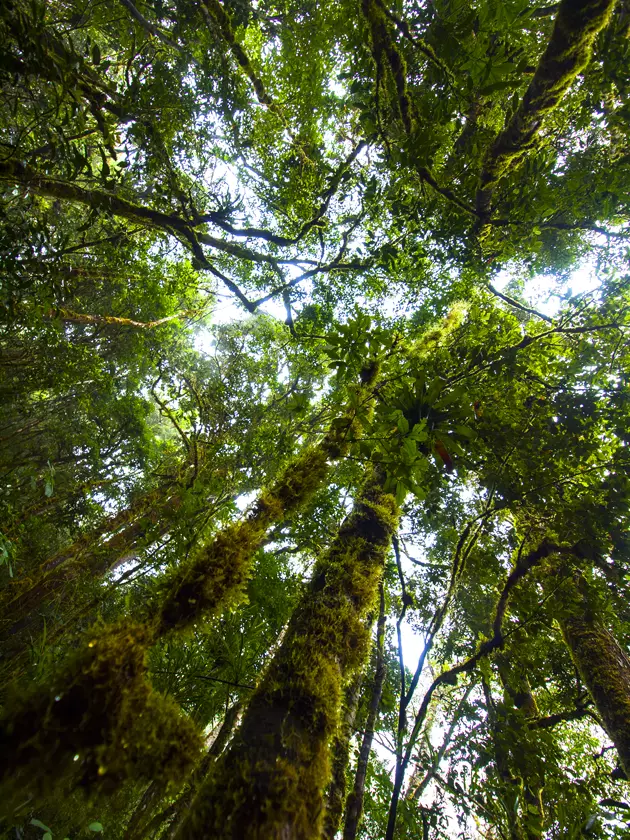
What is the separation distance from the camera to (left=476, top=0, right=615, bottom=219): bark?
8.79 feet

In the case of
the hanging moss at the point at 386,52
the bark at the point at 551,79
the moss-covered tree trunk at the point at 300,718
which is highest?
the bark at the point at 551,79

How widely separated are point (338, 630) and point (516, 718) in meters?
2.09

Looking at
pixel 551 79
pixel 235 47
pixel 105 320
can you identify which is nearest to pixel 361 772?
pixel 551 79

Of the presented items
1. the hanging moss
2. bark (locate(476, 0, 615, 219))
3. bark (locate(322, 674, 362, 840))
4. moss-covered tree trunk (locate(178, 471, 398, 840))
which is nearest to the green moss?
the hanging moss

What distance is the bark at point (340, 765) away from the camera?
2.23 m

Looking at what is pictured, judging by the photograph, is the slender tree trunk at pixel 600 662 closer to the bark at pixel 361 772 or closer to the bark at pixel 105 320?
the bark at pixel 361 772

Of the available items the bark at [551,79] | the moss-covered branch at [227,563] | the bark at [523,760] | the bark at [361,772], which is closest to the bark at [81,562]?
the moss-covered branch at [227,563]

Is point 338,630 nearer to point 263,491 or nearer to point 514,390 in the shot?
point 263,491

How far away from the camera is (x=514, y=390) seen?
167 inches

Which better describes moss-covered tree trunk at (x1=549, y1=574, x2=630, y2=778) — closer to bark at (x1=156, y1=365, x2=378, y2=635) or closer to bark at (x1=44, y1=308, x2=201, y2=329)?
bark at (x1=156, y1=365, x2=378, y2=635)

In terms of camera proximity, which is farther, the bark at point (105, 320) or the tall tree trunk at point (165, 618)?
the bark at point (105, 320)

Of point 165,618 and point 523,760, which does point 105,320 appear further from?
point 523,760

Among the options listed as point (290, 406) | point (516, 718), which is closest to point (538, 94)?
point (290, 406)

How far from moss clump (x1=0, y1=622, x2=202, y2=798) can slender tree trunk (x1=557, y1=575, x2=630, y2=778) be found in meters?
3.21
